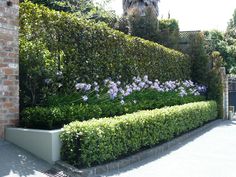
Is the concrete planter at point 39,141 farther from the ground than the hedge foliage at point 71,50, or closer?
closer

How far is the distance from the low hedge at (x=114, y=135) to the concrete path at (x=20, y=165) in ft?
1.29

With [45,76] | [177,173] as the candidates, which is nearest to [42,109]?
[45,76]

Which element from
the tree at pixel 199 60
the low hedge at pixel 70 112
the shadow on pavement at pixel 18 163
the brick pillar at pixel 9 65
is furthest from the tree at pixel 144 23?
the shadow on pavement at pixel 18 163

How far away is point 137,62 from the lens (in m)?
10.5

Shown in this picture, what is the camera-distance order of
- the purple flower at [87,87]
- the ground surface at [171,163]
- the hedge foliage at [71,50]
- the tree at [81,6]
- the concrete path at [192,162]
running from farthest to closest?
the tree at [81,6] → the purple flower at [87,87] → the hedge foliage at [71,50] → the concrete path at [192,162] → the ground surface at [171,163]

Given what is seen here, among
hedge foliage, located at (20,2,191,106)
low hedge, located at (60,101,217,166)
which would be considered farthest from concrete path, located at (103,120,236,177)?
hedge foliage, located at (20,2,191,106)

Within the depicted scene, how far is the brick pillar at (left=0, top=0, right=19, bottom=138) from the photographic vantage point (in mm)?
5898

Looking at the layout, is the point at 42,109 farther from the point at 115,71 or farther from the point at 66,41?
the point at 115,71

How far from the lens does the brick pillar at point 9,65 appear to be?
19.4ft

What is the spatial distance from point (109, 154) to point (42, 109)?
1.42 meters

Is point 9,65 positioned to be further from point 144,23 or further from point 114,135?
point 144,23

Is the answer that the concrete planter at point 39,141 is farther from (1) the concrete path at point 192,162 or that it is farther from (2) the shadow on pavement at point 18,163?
(1) the concrete path at point 192,162

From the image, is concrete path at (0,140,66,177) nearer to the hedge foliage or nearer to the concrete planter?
the concrete planter

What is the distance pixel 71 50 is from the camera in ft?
25.0
